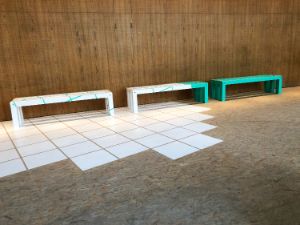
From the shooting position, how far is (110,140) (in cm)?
342

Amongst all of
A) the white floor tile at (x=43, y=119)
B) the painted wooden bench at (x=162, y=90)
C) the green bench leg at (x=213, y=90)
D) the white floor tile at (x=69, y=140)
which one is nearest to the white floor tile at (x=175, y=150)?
the white floor tile at (x=69, y=140)

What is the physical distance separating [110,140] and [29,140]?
1.19 meters

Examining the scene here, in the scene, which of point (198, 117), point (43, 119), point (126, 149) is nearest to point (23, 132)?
point (43, 119)

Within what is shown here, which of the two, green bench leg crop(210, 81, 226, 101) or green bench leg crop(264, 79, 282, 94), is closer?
green bench leg crop(210, 81, 226, 101)

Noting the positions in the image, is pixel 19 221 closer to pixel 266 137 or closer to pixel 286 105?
pixel 266 137

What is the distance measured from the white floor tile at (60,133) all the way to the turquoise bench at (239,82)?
3416 millimetres

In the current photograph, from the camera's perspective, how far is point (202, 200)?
1986mm

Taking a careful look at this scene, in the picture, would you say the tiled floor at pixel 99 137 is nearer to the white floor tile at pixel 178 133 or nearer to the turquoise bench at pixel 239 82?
the white floor tile at pixel 178 133

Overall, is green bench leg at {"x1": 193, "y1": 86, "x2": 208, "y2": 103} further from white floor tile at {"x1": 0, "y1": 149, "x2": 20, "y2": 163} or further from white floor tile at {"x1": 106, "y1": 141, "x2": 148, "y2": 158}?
white floor tile at {"x1": 0, "y1": 149, "x2": 20, "y2": 163}

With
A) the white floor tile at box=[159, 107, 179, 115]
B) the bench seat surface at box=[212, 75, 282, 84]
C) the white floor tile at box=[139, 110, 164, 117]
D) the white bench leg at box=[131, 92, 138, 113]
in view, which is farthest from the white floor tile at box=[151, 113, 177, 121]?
the bench seat surface at box=[212, 75, 282, 84]

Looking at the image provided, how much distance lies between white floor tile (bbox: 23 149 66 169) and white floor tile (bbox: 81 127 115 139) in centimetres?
62

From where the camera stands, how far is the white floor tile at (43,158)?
2.78 metres

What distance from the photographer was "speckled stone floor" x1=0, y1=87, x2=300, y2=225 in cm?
181

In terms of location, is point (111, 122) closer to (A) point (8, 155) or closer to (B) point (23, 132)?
(B) point (23, 132)
